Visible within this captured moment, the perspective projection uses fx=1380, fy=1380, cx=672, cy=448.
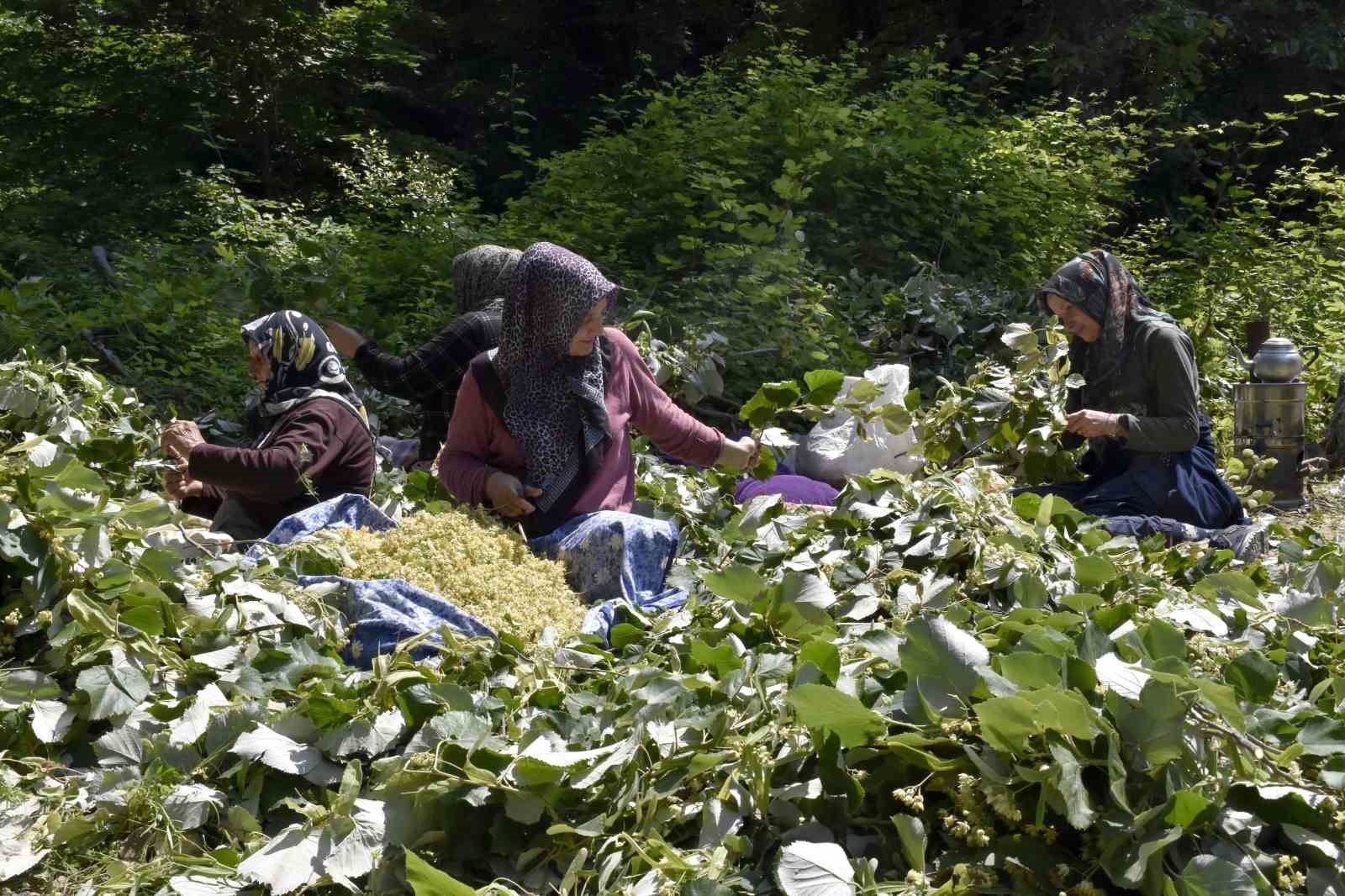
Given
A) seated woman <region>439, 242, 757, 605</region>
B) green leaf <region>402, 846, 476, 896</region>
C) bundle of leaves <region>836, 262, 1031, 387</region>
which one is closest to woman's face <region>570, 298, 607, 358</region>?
seated woman <region>439, 242, 757, 605</region>

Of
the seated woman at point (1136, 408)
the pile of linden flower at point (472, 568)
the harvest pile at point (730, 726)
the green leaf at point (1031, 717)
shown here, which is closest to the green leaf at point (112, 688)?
the harvest pile at point (730, 726)

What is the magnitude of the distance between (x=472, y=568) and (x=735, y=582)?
2.68 ft

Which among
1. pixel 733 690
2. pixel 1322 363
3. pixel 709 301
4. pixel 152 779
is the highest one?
pixel 733 690

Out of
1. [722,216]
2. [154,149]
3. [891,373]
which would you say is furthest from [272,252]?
[891,373]

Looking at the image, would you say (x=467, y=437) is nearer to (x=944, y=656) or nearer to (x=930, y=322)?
(x=944, y=656)

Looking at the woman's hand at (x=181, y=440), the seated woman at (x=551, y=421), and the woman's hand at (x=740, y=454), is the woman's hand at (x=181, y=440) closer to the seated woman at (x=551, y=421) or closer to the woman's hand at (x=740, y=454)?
the seated woman at (x=551, y=421)

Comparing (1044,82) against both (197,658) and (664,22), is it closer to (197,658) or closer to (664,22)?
(664,22)

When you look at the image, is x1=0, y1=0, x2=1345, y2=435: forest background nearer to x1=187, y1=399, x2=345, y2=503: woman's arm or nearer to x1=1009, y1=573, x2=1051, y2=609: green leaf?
x1=187, y1=399, x2=345, y2=503: woman's arm

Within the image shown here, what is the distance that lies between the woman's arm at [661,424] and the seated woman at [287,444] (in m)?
0.77

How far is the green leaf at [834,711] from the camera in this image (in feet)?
6.31

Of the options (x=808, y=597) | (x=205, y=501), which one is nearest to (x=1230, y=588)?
(x=808, y=597)

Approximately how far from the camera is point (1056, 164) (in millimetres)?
9188

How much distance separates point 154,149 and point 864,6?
628 centimetres

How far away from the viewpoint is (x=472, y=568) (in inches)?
123
